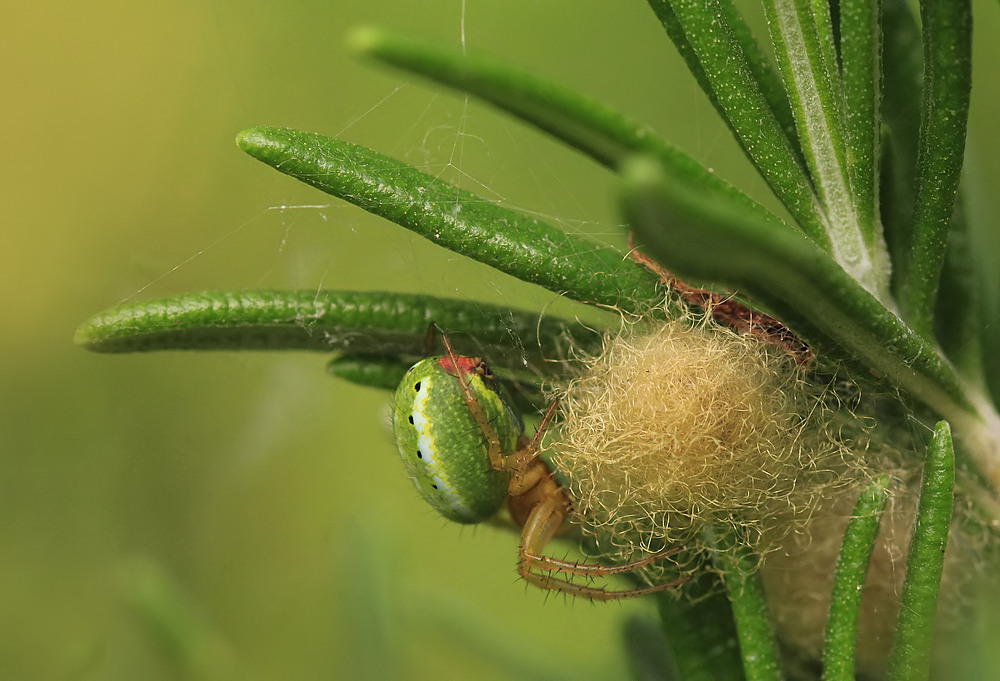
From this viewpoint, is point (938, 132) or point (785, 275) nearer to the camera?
point (785, 275)

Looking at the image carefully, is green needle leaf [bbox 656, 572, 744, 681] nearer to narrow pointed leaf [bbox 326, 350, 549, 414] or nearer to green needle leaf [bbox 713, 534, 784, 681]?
green needle leaf [bbox 713, 534, 784, 681]

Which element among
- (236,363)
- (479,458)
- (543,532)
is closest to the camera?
(479,458)

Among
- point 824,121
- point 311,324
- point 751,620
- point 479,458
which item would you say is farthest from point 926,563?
point 311,324

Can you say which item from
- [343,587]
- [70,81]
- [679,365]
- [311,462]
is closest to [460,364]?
[679,365]

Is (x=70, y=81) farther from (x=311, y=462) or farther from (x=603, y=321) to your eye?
(x=603, y=321)

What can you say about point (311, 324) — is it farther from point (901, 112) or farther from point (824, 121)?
point (901, 112)

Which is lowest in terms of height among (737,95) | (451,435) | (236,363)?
(236,363)

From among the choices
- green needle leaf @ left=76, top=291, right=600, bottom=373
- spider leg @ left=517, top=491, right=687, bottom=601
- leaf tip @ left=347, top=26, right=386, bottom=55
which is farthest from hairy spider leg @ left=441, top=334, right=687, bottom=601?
leaf tip @ left=347, top=26, right=386, bottom=55

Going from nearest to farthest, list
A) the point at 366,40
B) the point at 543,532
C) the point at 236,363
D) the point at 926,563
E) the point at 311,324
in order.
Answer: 1. the point at 366,40
2. the point at 926,563
3. the point at 311,324
4. the point at 543,532
5. the point at 236,363
